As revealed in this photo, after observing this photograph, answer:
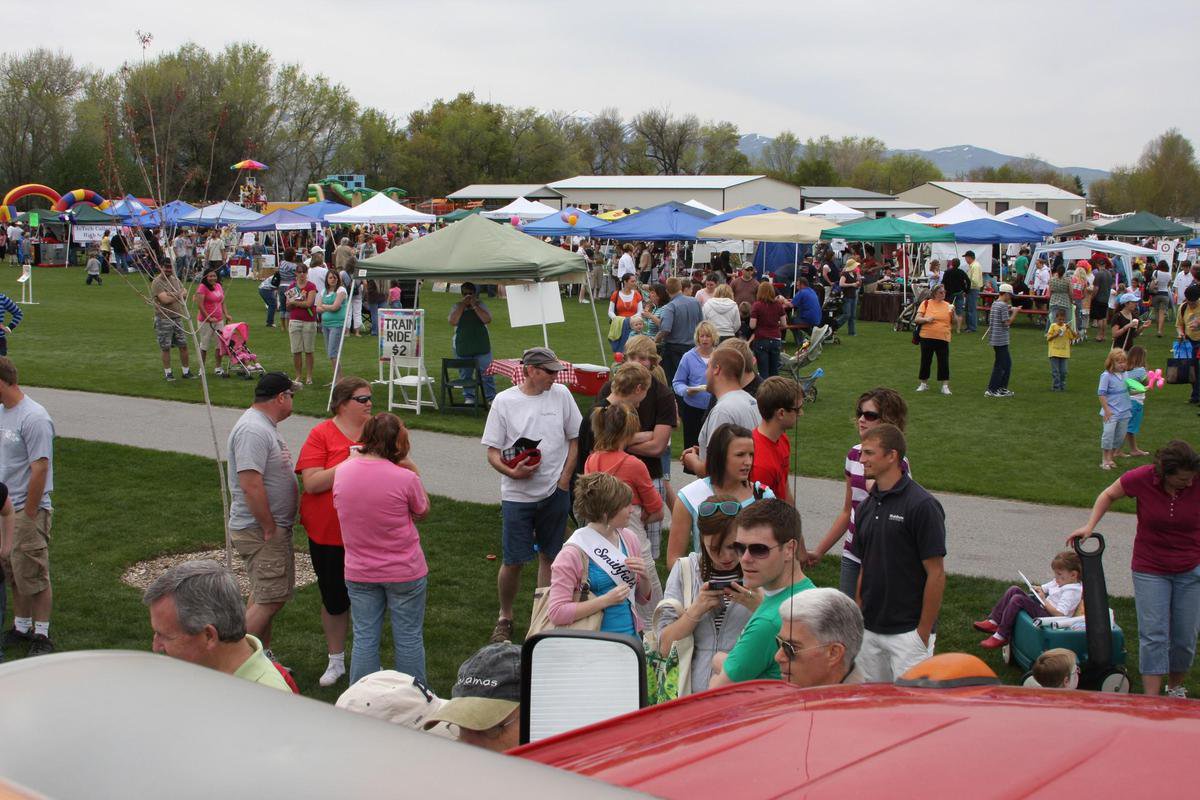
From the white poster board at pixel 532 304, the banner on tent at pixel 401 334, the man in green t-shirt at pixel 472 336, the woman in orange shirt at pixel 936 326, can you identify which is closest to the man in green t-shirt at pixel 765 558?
the man in green t-shirt at pixel 472 336

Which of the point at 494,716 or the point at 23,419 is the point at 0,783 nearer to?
the point at 494,716

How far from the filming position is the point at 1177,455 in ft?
19.2

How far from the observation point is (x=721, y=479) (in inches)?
219

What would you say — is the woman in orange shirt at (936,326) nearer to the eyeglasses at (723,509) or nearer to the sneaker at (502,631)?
the sneaker at (502,631)

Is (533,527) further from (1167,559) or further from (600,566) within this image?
(1167,559)

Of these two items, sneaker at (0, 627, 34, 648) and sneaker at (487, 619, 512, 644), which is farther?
sneaker at (487, 619, 512, 644)

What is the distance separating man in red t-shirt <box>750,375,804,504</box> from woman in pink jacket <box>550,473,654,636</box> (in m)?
1.26

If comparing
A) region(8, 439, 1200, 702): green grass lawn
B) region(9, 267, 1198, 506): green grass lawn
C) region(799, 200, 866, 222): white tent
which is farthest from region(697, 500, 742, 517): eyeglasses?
region(799, 200, 866, 222): white tent

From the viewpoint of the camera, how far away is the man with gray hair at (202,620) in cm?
355

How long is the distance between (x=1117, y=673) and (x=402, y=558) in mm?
4065

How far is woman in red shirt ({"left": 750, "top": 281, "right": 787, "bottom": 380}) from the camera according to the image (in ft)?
53.0

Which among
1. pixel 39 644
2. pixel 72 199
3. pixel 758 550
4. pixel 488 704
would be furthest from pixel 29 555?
pixel 72 199

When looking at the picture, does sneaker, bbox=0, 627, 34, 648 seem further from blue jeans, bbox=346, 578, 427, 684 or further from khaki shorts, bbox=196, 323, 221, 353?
khaki shorts, bbox=196, 323, 221, 353

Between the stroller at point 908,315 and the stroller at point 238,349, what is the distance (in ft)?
49.0
